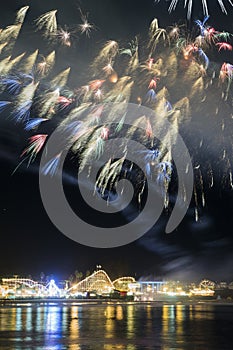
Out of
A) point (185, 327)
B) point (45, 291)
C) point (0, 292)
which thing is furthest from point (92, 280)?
point (185, 327)

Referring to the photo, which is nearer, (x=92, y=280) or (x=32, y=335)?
(x=32, y=335)

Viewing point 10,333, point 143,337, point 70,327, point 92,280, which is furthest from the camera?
point 92,280

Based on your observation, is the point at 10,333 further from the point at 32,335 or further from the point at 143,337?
the point at 143,337

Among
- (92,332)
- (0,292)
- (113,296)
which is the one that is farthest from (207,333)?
(0,292)

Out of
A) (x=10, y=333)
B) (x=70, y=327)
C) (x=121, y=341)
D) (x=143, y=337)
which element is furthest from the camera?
(x=70, y=327)

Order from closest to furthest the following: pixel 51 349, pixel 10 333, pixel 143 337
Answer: pixel 51 349 < pixel 143 337 < pixel 10 333

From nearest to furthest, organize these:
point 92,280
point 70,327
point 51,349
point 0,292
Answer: point 51,349 → point 70,327 → point 0,292 → point 92,280

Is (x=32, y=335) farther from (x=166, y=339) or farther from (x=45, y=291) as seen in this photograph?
(x=45, y=291)

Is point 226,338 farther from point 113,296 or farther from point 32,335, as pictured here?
point 113,296

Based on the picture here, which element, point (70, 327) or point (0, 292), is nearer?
point (70, 327)
